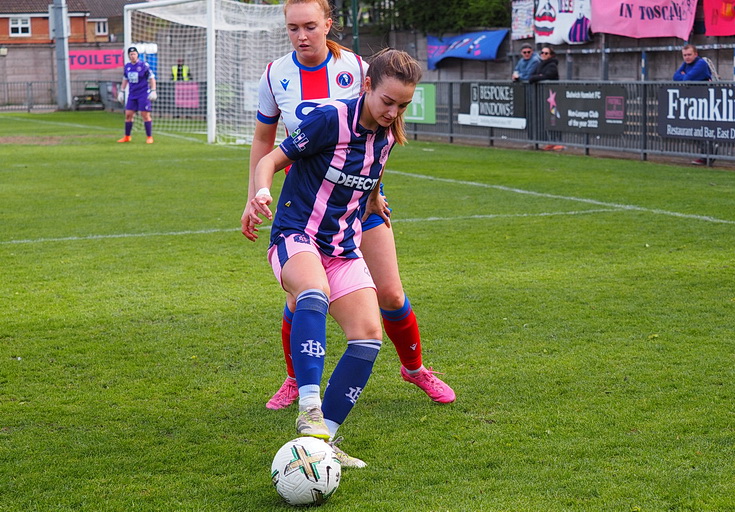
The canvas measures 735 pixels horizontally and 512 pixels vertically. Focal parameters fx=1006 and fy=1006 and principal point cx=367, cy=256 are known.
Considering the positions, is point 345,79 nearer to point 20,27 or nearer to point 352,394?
point 352,394

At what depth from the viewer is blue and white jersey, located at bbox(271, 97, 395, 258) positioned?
159 inches

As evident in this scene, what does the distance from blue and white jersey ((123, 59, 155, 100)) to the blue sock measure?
776 inches

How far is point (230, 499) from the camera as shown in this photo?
141 inches

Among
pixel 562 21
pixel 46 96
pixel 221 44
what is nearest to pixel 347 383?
pixel 221 44

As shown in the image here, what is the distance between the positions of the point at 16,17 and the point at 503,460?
249 ft

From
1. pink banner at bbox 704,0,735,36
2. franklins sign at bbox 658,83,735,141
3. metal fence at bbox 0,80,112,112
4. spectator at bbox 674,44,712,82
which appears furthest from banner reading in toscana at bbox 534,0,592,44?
metal fence at bbox 0,80,112,112

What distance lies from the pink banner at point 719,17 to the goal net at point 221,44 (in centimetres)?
851

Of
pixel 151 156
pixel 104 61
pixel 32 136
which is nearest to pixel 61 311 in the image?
pixel 151 156

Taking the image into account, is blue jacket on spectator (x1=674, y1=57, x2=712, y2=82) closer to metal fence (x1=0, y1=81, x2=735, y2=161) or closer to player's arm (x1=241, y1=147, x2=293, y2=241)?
metal fence (x1=0, y1=81, x2=735, y2=161)

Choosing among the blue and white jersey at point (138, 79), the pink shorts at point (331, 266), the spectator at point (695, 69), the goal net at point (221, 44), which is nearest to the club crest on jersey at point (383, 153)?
the pink shorts at point (331, 266)

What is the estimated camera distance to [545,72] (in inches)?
750

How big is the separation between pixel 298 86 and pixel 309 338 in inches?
54.5

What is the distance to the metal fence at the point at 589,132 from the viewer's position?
15.5 metres

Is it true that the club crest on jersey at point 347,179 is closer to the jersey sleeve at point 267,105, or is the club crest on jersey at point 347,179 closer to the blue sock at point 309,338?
the blue sock at point 309,338
